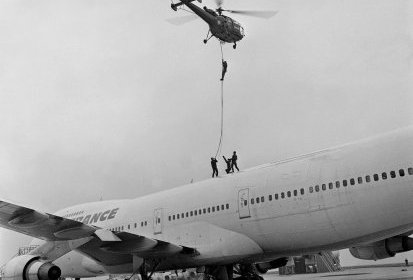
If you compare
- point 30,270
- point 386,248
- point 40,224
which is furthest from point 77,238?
point 386,248

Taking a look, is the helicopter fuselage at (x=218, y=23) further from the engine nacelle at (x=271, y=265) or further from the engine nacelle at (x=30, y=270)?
the engine nacelle at (x=30, y=270)

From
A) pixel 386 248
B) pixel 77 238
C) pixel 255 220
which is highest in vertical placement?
pixel 255 220

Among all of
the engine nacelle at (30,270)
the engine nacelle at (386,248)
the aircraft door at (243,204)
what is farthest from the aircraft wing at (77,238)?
the engine nacelle at (386,248)

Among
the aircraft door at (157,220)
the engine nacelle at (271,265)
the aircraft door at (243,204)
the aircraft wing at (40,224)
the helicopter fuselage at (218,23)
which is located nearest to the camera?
the aircraft wing at (40,224)

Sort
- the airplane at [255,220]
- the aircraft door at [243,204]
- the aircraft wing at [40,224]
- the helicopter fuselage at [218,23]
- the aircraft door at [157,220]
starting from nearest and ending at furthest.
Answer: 1. the airplane at [255,220]
2. the aircraft wing at [40,224]
3. the aircraft door at [243,204]
4. the aircraft door at [157,220]
5. the helicopter fuselage at [218,23]

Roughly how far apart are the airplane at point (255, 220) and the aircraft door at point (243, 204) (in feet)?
0.09

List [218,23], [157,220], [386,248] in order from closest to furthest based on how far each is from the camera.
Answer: [386,248] → [157,220] → [218,23]

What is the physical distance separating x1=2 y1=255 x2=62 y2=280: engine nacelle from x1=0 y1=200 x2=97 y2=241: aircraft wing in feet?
2.42

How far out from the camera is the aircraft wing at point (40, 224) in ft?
34.9

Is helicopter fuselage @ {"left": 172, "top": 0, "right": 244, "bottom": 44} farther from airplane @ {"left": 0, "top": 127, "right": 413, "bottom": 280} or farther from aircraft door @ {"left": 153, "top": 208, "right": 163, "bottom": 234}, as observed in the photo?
aircraft door @ {"left": 153, "top": 208, "right": 163, "bottom": 234}

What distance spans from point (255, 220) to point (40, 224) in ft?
18.0

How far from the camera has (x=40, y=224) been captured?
36.7 ft

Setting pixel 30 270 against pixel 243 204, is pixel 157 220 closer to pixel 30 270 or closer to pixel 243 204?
pixel 243 204

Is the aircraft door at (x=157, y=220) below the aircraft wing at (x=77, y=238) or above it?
above
